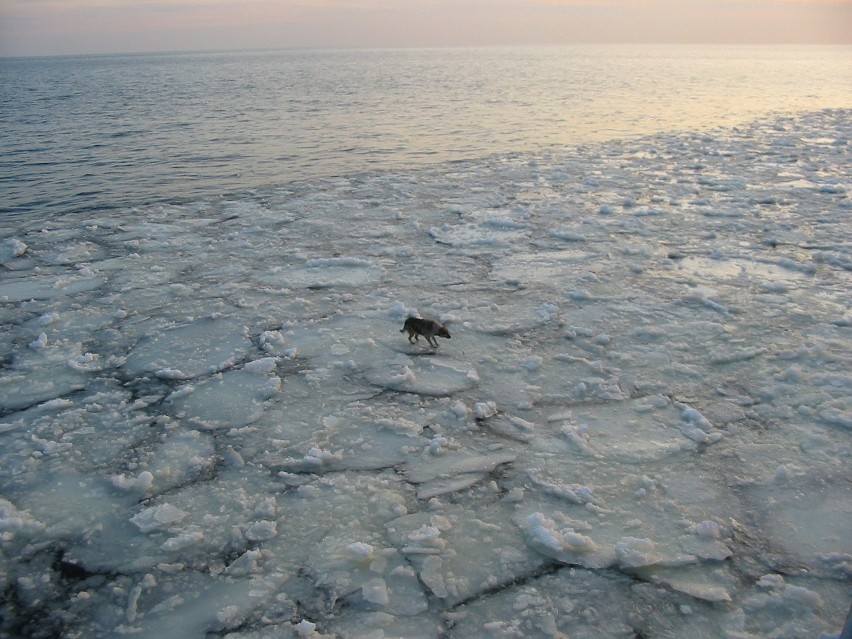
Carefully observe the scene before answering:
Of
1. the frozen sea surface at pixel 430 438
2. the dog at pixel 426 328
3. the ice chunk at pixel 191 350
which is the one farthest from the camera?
the dog at pixel 426 328

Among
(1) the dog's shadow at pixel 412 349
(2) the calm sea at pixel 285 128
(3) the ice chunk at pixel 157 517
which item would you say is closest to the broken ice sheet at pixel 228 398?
(3) the ice chunk at pixel 157 517

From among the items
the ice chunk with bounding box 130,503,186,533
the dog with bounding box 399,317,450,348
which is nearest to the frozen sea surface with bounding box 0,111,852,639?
the ice chunk with bounding box 130,503,186,533

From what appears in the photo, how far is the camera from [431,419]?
320 centimetres

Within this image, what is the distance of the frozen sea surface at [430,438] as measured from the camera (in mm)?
2115

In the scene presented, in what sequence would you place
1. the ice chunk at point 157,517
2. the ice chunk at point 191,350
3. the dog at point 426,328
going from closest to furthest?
the ice chunk at point 157,517 → the ice chunk at point 191,350 → the dog at point 426,328

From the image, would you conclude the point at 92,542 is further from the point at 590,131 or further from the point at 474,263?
the point at 590,131

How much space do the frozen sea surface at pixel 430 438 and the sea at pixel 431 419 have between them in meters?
0.01

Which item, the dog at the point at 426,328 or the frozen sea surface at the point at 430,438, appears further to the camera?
the dog at the point at 426,328

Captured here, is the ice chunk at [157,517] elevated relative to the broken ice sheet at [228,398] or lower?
elevated

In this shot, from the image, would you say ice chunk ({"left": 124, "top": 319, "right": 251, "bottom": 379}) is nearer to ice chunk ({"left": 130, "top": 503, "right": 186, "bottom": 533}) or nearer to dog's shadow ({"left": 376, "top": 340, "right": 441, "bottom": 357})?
dog's shadow ({"left": 376, "top": 340, "right": 441, "bottom": 357})

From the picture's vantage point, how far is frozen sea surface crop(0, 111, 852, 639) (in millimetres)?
2115

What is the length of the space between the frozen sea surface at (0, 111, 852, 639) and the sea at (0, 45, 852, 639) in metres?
0.01

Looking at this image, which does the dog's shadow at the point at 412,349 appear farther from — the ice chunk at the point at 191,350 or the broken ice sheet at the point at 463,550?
the broken ice sheet at the point at 463,550

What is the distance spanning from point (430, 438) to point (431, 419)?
0.17 m
